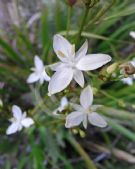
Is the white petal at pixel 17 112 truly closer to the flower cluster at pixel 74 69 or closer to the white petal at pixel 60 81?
the flower cluster at pixel 74 69

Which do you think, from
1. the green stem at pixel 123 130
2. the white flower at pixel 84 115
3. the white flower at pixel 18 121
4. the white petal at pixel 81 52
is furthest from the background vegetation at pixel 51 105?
the white petal at pixel 81 52

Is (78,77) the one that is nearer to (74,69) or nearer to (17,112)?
(74,69)

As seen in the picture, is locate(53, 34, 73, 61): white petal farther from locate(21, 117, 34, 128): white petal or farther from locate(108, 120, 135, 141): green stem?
locate(108, 120, 135, 141): green stem

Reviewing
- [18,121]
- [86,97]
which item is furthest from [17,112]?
[86,97]

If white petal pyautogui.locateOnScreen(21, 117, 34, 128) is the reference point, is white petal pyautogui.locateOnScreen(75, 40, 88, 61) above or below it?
above

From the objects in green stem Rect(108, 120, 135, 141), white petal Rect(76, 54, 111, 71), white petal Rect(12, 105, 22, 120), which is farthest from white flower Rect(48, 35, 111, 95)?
green stem Rect(108, 120, 135, 141)

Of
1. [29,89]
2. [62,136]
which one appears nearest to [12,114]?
[62,136]
